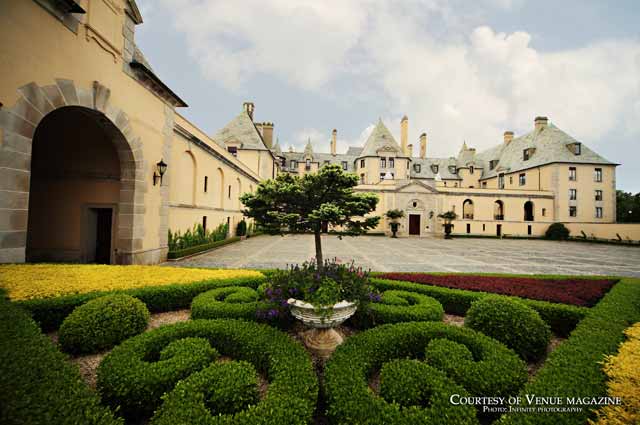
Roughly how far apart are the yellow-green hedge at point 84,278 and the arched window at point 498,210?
39579mm

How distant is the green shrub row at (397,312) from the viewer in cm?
471

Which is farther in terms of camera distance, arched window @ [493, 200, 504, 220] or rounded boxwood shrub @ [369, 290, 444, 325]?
arched window @ [493, 200, 504, 220]

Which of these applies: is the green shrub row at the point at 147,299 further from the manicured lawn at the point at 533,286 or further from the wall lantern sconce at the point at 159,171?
the wall lantern sconce at the point at 159,171

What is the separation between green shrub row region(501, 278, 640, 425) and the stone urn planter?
2.14 m

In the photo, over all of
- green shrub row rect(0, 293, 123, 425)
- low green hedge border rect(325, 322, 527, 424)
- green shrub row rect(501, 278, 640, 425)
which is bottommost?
low green hedge border rect(325, 322, 527, 424)

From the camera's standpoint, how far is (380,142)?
4031 cm

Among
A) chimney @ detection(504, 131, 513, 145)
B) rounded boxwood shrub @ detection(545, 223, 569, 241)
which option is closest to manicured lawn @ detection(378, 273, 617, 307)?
rounded boxwood shrub @ detection(545, 223, 569, 241)

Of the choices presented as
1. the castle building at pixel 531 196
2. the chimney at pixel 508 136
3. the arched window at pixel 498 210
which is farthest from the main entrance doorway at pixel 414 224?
the chimney at pixel 508 136

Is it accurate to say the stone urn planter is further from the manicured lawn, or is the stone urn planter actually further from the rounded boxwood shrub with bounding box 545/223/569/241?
the rounded boxwood shrub with bounding box 545/223/569/241

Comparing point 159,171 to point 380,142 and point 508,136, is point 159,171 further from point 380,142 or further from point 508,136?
point 508,136

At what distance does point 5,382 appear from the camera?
2.06 m

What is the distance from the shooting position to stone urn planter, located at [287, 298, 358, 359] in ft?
12.5

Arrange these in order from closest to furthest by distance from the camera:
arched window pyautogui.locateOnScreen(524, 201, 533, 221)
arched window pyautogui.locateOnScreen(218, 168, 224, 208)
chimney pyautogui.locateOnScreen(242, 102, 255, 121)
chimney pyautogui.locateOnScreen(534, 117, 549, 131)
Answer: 1. arched window pyautogui.locateOnScreen(218, 168, 224, 208)
2. chimney pyautogui.locateOnScreen(242, 102, 255, 121)
3. arched window pyautogui.locateOnScreen(524, 201, 533, 221)
4. chimney pyautogui.locateOnScreen(534, 117, 549, 131)

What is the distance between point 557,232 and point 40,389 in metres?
46.1
